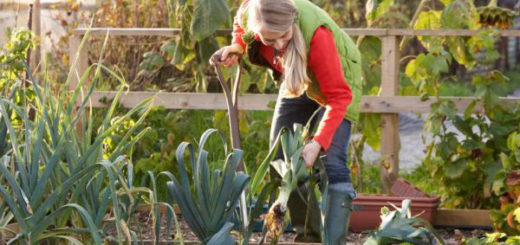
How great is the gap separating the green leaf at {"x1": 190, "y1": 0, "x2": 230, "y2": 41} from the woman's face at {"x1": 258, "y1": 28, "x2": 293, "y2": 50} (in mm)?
1842

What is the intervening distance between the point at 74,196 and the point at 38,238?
0.14 meters

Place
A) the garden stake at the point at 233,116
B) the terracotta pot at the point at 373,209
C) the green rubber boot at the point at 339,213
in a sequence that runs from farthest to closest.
Result: the terracotta pot at the point at 373,209, the green rubber boot at the point at 339,213, the garden stake at the point at 233,116

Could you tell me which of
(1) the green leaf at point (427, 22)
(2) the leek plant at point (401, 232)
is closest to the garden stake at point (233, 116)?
(2) the leek plant at point (401, 232)

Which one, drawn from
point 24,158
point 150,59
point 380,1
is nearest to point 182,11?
point 150,59

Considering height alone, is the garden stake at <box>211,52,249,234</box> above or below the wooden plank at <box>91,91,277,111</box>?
above

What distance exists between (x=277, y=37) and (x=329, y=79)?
0.26 meters

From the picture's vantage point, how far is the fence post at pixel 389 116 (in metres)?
5.05

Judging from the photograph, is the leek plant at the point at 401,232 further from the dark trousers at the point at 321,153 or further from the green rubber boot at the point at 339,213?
the dark trousers at the point at 321,153

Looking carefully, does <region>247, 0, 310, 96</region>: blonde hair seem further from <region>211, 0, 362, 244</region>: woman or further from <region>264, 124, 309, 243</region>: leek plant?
<region>264, 124, 309, 243</region>: leek plant

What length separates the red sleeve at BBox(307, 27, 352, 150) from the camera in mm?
3137

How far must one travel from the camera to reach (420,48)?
13.6 metres

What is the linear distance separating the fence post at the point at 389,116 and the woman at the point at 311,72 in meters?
1.32

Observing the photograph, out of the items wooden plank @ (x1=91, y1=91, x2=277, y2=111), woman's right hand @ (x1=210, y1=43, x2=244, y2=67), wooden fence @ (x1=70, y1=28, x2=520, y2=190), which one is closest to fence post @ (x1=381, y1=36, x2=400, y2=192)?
wooden fence @ (x1=70, y1=28, x2=520, y2=190)

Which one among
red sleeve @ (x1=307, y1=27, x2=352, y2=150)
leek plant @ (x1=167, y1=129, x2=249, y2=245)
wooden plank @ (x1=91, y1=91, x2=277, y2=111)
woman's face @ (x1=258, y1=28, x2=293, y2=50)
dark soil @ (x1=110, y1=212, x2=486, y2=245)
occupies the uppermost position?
woman's face @ (x1=258, y1=28, x2=293, y2=50)
